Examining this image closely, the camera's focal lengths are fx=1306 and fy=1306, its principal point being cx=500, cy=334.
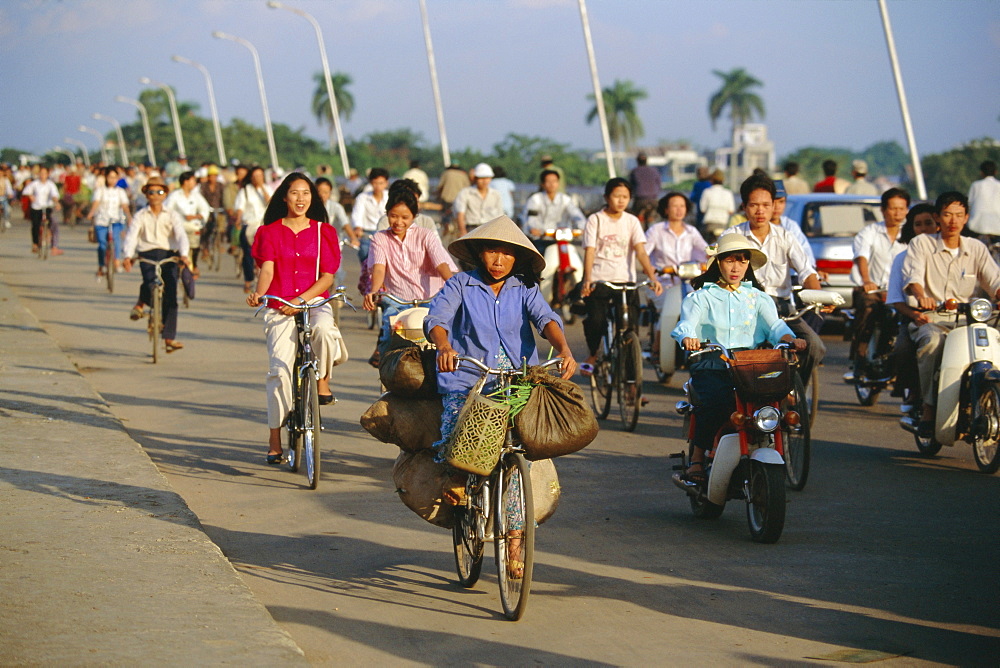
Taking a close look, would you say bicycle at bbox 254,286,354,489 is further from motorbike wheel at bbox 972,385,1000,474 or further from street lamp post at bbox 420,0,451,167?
street lamp post at bbox 420,0,451,167

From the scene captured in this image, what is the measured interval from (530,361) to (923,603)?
7.06ft

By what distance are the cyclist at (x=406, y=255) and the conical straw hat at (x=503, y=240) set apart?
3686 millimetres

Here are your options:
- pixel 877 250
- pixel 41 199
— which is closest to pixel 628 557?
pixel 877 250

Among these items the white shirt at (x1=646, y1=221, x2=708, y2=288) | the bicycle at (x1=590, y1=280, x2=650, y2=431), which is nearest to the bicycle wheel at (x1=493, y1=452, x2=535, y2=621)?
the bicycle at (x1=590, y1=280, x2=650, y2=431)

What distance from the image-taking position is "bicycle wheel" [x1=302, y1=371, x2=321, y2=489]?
8508 millimetres

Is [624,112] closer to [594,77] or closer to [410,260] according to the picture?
[594,77]

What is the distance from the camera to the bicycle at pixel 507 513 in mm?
5582

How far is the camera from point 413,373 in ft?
20.8

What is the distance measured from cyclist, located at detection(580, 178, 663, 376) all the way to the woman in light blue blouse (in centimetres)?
316

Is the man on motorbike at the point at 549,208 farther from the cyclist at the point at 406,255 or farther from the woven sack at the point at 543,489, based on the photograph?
the woven sack at the point at 543,489

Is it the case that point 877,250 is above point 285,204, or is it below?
below

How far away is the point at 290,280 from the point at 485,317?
3.35 m

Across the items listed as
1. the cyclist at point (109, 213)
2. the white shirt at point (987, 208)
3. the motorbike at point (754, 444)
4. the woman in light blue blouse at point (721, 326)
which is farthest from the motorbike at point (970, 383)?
the cyclist at point (109, 213)

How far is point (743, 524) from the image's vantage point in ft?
25.4
